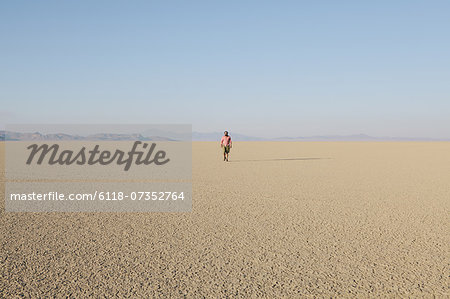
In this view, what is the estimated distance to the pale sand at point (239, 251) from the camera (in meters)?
4.16

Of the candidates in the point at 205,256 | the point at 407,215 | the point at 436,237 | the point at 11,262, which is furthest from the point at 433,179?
the point at 11,262

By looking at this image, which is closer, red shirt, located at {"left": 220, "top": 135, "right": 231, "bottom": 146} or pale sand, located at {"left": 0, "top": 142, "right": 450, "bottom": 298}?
pale sand, located at {"left": 0, "top": 142, "right": 450, "bottom": 298}

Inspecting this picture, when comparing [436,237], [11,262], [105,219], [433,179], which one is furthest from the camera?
[433,179]

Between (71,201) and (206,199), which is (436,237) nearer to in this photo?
(206,199)

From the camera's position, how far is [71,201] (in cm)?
935

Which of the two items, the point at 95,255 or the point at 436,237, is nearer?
the point at 95,255

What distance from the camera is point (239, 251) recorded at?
17.4 feet

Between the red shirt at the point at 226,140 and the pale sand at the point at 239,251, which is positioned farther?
the red shirt at the point at 226,140

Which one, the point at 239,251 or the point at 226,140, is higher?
the point at 226,140

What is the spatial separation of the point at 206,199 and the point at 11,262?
5.36 metres

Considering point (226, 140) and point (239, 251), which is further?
point (226, 140)

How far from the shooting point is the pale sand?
4156mm

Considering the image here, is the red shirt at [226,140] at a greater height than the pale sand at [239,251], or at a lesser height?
greater

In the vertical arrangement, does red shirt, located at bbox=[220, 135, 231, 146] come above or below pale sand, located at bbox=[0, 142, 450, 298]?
above
